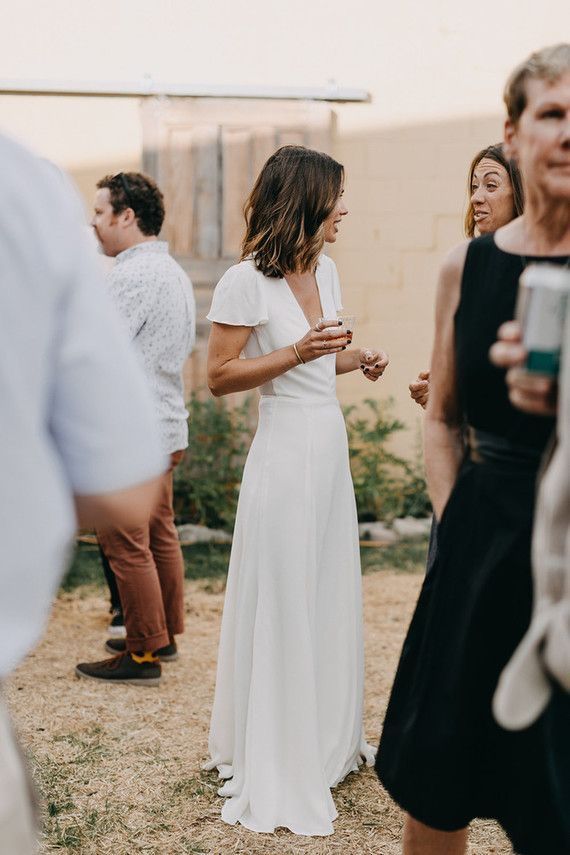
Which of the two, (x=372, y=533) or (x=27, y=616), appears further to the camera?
(x=372, y=533)

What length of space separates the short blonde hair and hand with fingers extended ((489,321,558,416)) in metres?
0.47

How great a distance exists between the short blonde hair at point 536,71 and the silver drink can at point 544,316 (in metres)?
0.45

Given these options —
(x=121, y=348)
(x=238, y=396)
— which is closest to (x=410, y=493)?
(x=238, y=396)

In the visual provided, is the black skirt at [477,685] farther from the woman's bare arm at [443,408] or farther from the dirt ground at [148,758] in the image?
the dirt ground at [148,758]

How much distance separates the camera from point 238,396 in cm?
729

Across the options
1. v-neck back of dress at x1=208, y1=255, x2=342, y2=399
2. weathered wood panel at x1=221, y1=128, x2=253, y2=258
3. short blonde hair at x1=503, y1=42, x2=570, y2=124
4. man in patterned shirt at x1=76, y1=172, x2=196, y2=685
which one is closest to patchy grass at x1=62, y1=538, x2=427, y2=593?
man in patterned shirt at x1=76, y1=172, x2=196, y2=685

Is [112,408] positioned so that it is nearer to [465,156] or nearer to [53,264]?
[53,264]

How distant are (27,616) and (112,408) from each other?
0.88ft

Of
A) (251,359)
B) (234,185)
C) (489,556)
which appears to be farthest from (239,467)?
(489,556)

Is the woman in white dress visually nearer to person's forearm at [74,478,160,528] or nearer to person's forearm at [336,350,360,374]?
person's forearm at [336,350,360,374]

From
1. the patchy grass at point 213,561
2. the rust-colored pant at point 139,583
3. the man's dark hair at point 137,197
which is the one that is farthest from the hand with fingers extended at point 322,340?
the patchy grass at point 213,561

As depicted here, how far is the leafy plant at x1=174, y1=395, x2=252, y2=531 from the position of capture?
23.3 ft

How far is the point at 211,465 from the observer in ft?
23.5

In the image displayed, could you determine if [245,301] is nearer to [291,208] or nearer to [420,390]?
[291,208]
